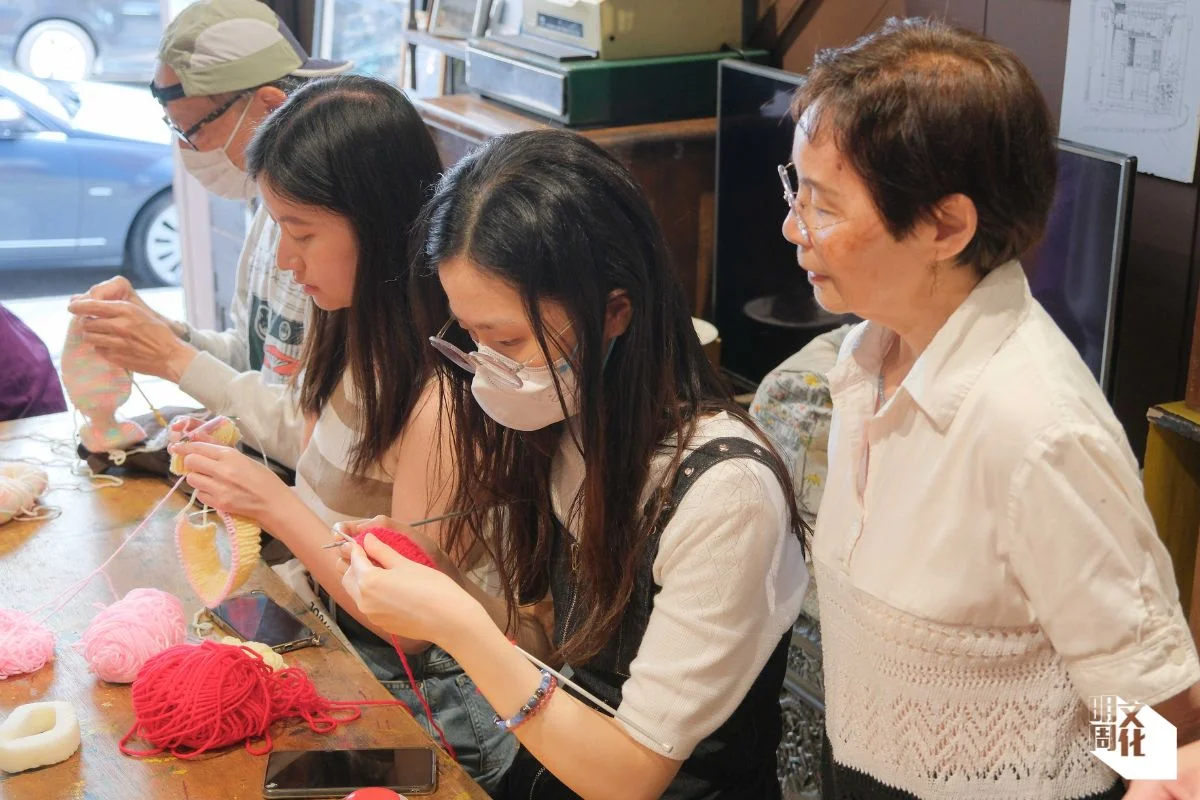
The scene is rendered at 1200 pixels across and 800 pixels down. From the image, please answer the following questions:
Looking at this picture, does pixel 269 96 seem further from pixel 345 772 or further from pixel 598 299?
pixel 345 772

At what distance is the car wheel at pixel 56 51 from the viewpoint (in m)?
4.82

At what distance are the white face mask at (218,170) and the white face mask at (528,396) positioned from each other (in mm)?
1247

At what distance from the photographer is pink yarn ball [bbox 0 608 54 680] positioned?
1.49 meters

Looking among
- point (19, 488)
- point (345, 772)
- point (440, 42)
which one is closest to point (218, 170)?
point (19, 488)

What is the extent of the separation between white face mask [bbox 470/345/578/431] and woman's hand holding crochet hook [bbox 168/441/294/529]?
0.40 metres

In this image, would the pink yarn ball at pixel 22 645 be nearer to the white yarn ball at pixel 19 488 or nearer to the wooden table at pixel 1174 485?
the white yarn ball at pixel 19 488

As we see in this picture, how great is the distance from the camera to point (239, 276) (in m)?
2.41

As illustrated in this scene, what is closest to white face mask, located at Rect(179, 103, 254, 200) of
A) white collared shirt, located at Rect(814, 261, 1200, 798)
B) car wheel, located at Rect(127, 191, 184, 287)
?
white collared shirt, located at Rect(814, 261, 1200, 798)

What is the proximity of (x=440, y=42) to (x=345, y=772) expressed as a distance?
2.76 m

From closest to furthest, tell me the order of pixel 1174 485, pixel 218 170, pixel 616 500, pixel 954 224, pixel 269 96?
pixel 954 224 → pixel 616 500 → pixel 1174 485 → pixel 269 96 → pixel 218 170

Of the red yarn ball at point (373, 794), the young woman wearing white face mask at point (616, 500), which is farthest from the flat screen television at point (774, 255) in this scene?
the red yarn ball at point (373, 794)

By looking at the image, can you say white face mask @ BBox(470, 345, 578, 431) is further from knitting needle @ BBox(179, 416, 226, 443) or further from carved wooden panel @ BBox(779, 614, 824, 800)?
carved wooden panel @ BBox(779, 614, 824, 800)

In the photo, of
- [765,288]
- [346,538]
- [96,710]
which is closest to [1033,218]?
[346,538]

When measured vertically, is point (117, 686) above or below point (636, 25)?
below
